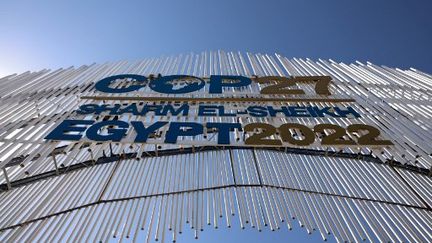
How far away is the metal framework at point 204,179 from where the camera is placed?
8516mm

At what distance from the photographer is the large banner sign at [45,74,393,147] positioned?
8.65 m

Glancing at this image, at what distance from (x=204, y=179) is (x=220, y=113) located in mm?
1605

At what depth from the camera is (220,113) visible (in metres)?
10.2

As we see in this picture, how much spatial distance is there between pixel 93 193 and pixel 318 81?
6833mm

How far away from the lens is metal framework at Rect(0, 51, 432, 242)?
8516 millimetres

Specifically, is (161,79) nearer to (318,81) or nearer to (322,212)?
(318,81)

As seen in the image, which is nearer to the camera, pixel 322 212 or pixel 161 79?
pixel 322 212

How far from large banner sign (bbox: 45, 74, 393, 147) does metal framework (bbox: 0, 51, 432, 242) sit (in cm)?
16

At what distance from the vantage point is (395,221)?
29.2 ft

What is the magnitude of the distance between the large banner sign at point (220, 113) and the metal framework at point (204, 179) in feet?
0.52

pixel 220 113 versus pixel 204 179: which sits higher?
pixel 220 113

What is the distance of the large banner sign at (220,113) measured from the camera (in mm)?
8648

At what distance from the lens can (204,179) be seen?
33.1ft

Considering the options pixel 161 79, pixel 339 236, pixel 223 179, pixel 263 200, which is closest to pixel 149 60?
pixel 161 79
